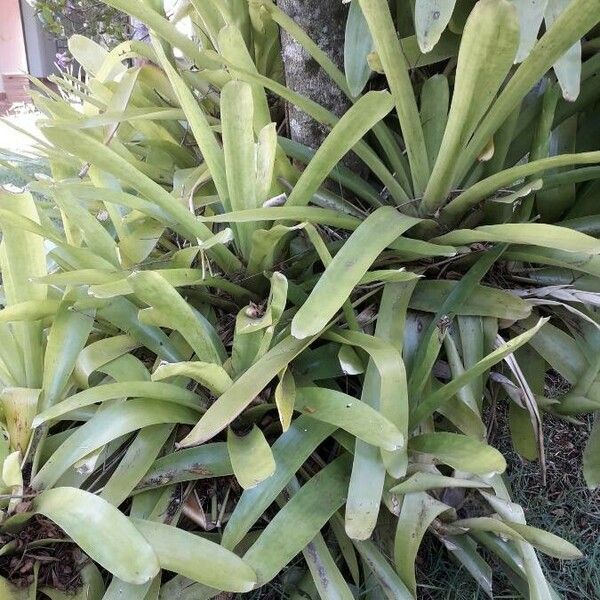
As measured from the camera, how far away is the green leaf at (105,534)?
0.53 metres

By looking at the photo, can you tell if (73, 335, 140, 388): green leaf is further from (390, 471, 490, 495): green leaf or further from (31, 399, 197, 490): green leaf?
(390, 471, 490, 495): green leaf

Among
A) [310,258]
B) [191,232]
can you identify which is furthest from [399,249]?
[191,232]

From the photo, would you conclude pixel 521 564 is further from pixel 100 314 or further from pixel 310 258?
pixel 100 314

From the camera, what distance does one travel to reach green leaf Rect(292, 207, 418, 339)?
600mm

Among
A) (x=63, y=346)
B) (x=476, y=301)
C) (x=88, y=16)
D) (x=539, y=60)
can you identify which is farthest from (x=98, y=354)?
(x=88, y=16)

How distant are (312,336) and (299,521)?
221 mm

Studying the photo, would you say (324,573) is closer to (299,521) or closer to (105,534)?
(299,521)

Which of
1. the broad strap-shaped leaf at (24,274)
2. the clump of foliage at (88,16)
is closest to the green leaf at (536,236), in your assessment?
the broad strap-shaped leaf at (24,274)

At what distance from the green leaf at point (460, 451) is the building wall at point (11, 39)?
8168 millimetres

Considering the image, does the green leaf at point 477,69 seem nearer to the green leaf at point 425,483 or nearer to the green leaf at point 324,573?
the green leaf at point 425,483

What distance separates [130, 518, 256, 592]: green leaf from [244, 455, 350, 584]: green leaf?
0.09 ft

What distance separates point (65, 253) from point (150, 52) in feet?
1.47

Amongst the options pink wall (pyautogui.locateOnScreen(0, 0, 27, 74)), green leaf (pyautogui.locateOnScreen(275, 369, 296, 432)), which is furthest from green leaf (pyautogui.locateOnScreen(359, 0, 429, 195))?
pink wall (pyautogui.locateOnScreen(0, 0, 27, 74))

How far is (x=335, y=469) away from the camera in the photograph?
2.28ft
